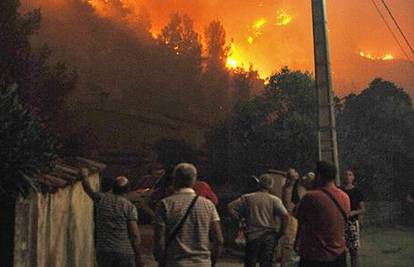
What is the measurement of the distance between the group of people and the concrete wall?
2.22 ft

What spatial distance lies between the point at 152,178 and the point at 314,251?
20.9 m

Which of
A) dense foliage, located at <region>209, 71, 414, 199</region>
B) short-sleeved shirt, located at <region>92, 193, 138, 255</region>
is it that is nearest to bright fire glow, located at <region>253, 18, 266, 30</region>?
dense foliage, located at <region>209, 71, 414, 199</region>

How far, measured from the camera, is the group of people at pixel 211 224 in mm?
4707

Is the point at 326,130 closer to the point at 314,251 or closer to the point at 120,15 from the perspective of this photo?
the point at 314,251

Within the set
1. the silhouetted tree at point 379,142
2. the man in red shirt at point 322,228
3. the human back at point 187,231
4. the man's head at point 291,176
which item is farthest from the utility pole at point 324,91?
the silhouetted tree at point 379,142

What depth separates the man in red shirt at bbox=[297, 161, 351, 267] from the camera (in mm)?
5285

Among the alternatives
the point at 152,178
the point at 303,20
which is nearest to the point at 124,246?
the point at 152,178

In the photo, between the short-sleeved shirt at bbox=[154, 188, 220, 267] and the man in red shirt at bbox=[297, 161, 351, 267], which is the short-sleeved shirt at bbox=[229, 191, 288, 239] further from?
the short-sleeved shirt at bbox=[154, 188, 220, 267]

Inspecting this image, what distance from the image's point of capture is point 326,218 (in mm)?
5281

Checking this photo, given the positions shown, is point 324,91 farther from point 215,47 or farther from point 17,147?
point 215,47

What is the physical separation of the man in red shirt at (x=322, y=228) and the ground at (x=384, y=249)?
20.9 feet

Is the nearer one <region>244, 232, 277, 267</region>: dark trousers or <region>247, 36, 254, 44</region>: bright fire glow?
<region>244, 232, 277, 267</region>: dark trousers

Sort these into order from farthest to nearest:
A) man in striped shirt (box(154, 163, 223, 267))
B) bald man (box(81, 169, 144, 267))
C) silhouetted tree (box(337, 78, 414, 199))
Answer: silhouetted tree (box(337, 78, 414, 199)) < bald man (box(81, 169, 144, 267)) < man in striped shirt (box(154, 163, 223, 267))

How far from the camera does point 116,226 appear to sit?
246 inches
